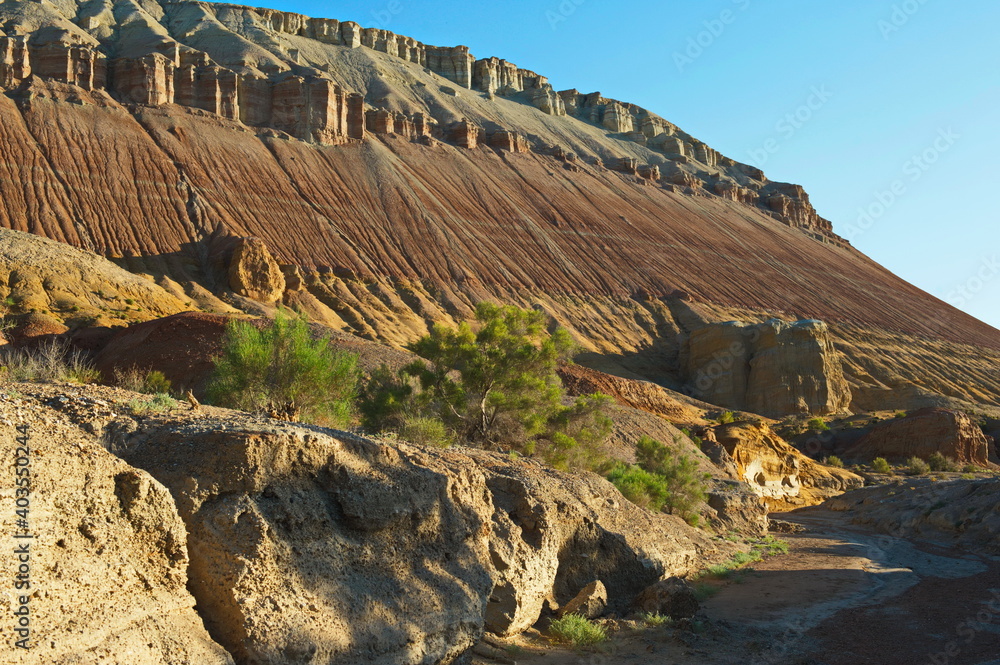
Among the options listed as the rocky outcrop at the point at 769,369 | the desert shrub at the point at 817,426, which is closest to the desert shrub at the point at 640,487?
the desert shrub at the point at 817,426

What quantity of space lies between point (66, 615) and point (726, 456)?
27.9 m

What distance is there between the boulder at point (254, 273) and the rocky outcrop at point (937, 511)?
99.1 feet

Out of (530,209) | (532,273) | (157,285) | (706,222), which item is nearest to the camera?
(157,285)

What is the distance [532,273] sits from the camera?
6134 centimetres

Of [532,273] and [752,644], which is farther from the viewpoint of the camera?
[532,273]

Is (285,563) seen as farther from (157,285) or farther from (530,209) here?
(530,209)

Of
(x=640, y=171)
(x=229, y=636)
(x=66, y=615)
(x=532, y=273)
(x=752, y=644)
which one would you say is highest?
(x=640, y=171)

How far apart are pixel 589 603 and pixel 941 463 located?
33.6 m

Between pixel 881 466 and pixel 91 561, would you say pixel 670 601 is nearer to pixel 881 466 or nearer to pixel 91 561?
pixel 91 561

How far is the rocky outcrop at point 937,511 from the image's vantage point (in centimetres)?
2148

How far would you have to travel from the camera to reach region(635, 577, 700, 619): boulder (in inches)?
466

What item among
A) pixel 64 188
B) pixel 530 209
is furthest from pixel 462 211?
pixel 64 188

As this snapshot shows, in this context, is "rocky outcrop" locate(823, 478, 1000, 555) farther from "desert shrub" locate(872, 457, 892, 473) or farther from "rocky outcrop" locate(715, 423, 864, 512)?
"desert shrub" locate(872, 457, 892, 473)

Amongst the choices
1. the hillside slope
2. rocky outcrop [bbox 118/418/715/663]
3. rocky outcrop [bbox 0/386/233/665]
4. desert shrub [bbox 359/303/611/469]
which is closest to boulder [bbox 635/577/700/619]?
rocky outcrop [bbox 118/418/715/663]
